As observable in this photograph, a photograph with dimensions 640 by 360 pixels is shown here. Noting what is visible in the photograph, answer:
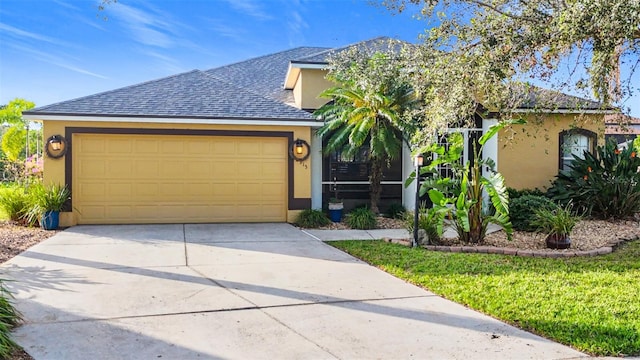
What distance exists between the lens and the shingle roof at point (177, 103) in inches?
456

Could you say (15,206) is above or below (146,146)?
below

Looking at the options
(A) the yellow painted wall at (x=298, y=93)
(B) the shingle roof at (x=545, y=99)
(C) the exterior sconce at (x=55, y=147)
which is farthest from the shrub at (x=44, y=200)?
(B) the shingle roof at (x=545, y=99)

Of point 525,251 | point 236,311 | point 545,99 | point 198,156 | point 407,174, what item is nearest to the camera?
point 236,311

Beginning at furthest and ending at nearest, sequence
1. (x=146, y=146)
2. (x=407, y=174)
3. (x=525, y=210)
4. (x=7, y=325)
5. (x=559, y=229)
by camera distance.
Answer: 1. (x=407, y=174)
2. (x=146, y=146)
3. (x=525, y=210)
4. (x=559, y=229)
5. (x=7, y=325)

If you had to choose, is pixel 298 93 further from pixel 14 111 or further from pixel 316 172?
pixel 14 111

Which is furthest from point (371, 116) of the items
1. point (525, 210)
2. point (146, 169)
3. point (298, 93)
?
point (146, 169)

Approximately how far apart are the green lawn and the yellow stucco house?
4279 mm

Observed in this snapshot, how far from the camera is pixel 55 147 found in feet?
37.0

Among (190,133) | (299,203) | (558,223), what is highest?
(190,133)

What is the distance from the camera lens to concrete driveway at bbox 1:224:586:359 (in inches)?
160

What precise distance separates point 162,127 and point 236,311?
26.1 feet

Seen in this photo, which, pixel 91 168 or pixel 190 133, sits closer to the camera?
pixel 91 168

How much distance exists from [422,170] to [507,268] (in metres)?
2.92

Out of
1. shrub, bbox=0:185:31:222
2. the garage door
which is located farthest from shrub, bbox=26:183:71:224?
the garage door
